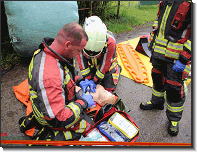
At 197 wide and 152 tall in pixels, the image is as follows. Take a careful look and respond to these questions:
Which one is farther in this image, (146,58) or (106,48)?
(146,58)

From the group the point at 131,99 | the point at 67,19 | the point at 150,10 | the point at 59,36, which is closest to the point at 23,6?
the point at 67,19

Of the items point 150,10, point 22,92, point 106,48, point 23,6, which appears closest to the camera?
point 106,48

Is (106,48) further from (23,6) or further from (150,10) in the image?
(150,10)

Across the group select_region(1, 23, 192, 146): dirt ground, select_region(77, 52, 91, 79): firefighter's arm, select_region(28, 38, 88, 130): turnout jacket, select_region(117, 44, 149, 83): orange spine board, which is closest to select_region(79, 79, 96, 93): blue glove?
select_region(77, 52, 91, 79): firefighter's arm

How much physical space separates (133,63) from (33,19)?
8.74 feet

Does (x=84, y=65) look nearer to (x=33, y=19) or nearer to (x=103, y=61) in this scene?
(x=103, y=61)

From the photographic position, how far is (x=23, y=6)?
3.17 meters

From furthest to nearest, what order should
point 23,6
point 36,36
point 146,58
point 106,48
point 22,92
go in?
point 146,58 → point 36,36 → point 23,6 → point 22,92 → point 106,48

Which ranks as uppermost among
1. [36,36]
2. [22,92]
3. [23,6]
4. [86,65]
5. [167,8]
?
[167,8]

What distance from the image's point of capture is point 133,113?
9.34ft

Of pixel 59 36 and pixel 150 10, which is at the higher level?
pixel 59 36

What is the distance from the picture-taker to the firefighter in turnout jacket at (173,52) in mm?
1951

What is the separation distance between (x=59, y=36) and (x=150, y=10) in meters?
10.4

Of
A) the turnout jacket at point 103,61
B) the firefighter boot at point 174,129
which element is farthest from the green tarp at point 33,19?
the firefighter boot at point 174,129
